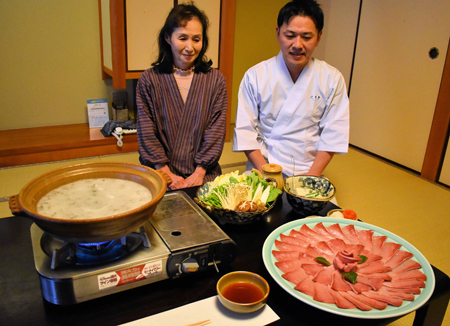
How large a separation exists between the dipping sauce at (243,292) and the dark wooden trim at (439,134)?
3.02 m

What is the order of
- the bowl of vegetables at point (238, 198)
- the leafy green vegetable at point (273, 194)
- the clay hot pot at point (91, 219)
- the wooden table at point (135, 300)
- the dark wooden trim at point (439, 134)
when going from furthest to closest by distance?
the dark wooden trim at point (439, 134) → the leafy green vegetable at point (273, 194) → the bowl of vegetables at point (238, 198) → the wooden table at point (135, 300) → the clay hot pot at point (91, 219)

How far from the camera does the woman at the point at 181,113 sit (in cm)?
216

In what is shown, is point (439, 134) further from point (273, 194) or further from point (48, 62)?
point (48, 62)

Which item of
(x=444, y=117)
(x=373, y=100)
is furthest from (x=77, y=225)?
(x=373, y=100)

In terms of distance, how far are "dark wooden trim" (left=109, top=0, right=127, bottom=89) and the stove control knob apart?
2667 millimetres

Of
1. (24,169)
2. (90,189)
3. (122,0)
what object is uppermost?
(122,0)

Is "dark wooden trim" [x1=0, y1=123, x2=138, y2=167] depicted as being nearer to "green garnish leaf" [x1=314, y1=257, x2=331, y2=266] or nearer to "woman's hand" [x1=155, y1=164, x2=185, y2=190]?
"woman's hand" [x1=155, y1=164, x2=185, y2=190]

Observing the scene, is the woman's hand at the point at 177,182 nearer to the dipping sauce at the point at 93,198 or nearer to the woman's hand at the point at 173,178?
the woman's hand at the point at 173,178

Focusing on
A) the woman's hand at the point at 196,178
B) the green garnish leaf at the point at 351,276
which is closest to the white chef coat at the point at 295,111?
the woman's hand at the point at 196,178

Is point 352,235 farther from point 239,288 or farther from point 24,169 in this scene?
point 24,169

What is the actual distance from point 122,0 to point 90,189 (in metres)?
2.51

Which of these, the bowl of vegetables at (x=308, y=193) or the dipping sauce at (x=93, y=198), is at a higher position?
the dipping sauce at (x=93, y=198)

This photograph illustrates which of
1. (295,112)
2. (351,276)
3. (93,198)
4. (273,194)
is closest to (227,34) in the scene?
(295,112)

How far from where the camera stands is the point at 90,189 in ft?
3.57
